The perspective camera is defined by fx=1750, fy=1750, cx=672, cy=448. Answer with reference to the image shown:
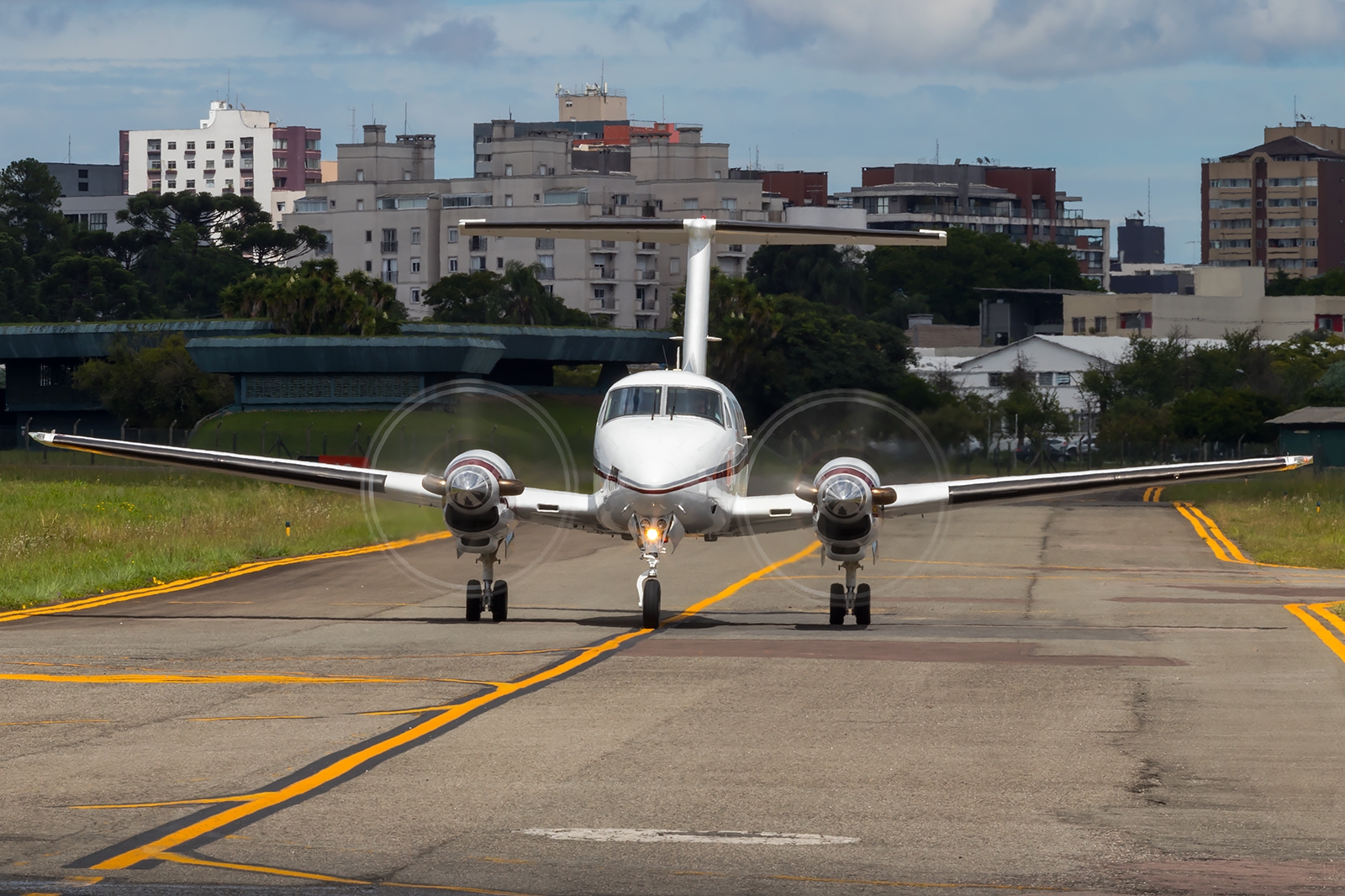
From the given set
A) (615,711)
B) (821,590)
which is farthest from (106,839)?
(821,590)

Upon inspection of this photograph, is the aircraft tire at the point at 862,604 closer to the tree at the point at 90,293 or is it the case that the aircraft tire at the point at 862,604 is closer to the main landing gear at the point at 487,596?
the main landing gear at the point at 487,596

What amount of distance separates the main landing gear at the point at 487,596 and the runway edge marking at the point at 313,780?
4.49 metres

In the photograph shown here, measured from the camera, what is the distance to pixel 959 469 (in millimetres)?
72000

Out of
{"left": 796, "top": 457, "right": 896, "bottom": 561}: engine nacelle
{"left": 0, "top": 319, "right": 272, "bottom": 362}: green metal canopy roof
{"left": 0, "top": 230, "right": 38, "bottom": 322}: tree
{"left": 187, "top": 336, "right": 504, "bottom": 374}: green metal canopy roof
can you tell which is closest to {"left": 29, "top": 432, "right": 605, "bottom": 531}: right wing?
{"left": 796, "top": 457, "right": 896, "bottom": 561}: engine nacelle

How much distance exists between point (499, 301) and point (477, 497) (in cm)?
11479

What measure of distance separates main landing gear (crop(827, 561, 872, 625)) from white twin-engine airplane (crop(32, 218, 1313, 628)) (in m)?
0.01

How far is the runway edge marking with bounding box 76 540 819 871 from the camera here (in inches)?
341

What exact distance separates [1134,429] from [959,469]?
1235 inches

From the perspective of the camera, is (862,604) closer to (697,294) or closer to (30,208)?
(697,294)

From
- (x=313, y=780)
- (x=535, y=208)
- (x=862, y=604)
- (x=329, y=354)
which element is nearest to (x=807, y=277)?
(x=535, y=208)

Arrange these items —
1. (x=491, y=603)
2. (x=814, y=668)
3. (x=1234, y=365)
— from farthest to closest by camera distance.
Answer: (x=1234, y=365) < (x=491, y=603) < (x=814, y=668)

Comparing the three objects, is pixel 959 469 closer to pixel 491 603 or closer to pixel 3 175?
pixel 491 603

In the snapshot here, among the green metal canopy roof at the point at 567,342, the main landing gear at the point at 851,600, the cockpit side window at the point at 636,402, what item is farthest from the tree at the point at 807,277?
the cockpit side window at the point at 636,402

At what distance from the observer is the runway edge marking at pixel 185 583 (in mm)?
22656
